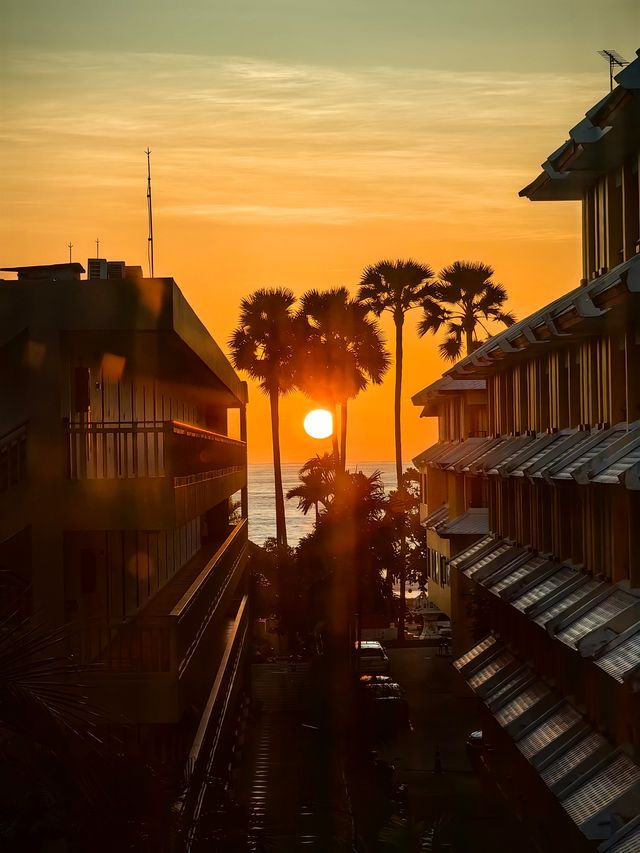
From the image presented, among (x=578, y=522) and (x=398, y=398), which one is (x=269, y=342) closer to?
(x=398, y=398)

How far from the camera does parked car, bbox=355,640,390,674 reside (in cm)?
4869

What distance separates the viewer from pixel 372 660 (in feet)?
165

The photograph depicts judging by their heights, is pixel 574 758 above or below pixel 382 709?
above

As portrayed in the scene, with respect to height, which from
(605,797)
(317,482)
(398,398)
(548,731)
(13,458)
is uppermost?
(398,398)

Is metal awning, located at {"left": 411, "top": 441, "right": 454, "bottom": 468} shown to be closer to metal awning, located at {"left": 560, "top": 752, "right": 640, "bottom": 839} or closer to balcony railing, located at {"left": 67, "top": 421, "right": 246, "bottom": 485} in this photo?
balcony railing, located at {"left": 67, "top": 421, "right": 246, "bottom": 485}

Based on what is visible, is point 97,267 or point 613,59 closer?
point 613,59

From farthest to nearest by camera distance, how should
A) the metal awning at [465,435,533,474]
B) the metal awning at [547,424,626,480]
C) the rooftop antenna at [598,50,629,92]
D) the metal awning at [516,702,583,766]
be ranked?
the metal awning at [465,435,533,474] < the metal awning at [516,702,583,766] < the rooftop antenna at [598,50,629,92] < the metal awning at [547,424,626,480]

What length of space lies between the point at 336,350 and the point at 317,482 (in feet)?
24.1

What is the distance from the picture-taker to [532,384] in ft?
93.4

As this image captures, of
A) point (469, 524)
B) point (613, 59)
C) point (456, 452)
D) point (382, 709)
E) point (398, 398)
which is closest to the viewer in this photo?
point (613, 59)

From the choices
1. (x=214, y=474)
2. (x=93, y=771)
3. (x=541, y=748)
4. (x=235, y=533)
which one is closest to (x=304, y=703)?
(x=235, y=533)

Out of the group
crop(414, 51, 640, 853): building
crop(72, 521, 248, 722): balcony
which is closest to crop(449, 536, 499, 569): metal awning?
crop(414, 51, 640, 853): building

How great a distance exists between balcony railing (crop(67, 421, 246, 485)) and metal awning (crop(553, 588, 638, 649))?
235 inches

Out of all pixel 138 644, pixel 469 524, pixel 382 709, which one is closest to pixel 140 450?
pixel 138 644
